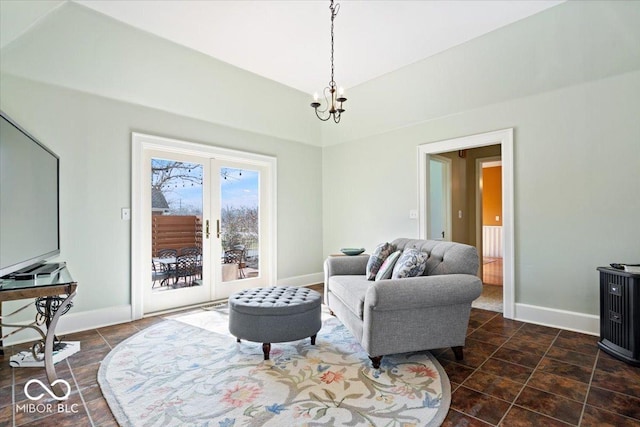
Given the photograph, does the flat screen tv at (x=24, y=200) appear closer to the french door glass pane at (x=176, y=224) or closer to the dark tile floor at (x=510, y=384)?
the dark tile floor at (x=510, y=384)

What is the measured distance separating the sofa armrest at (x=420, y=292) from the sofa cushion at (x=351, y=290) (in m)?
0.22

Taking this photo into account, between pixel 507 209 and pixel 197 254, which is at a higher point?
pixel 507 209

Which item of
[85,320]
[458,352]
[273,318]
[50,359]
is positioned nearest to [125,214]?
[85,320]

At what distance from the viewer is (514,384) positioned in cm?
211

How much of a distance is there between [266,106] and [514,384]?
163 inches

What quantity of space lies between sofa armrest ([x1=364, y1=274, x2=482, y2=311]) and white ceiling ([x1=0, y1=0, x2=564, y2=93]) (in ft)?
7.66

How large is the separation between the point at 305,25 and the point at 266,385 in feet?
10.2

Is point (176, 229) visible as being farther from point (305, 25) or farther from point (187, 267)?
point (305, 25)

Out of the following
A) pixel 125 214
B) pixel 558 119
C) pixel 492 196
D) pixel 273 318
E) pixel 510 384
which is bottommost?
pixel 510 384

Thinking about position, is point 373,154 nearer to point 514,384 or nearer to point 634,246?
point 634,246

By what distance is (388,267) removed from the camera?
9.48 feet

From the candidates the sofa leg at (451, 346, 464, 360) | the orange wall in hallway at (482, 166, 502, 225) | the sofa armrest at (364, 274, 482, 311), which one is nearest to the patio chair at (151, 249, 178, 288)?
the sofa armrest at (364, 274, 482, 311)

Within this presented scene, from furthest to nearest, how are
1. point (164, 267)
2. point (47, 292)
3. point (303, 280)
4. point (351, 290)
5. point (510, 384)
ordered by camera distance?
1. point (303, 280)
2. point (164, 267)
3. point (351, 290)
4. point (510, 384)
5. point (47, 292)

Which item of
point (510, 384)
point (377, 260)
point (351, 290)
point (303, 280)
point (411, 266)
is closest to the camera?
point (510, 384)
